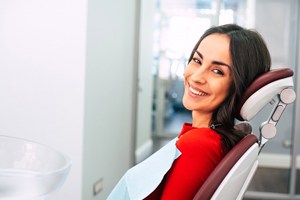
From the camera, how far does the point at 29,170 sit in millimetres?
901

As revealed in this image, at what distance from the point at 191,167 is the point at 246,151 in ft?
0.46

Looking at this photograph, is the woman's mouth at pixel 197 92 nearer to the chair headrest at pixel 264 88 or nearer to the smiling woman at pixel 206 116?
the smiling woman at pixel 206 116

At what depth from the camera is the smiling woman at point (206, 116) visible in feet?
2.97

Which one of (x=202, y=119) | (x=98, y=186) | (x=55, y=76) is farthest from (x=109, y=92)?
(x=202, y=119)

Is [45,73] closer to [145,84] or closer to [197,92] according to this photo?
[197,92]

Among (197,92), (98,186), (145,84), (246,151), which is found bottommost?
(98,186)

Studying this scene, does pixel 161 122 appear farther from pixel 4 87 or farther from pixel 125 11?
pixel 4 87

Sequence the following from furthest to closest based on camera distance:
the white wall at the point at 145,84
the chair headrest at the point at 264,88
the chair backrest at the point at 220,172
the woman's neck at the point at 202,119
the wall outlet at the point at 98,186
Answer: the white wall at the point at 145,84 < the wall outlet at the point at 98,186 < the woman's neck at the point at 202,119 < the chair headrest at the point at 264,88 < the chair backrest at the point at 220,172

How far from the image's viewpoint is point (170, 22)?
5008mm

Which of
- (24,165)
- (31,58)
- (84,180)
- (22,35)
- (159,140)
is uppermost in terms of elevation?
(22,35)

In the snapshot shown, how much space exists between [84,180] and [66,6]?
1010 mm

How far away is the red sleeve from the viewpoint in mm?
901

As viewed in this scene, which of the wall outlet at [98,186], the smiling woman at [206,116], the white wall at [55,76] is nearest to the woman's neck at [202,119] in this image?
the smiling woman at [206,116]

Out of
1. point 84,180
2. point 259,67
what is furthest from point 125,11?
point 259,67
